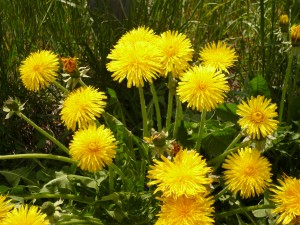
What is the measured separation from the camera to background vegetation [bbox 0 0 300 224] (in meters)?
1.93

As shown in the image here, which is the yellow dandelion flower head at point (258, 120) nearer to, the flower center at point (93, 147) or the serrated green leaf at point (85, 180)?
the flower center at point (93, 147)

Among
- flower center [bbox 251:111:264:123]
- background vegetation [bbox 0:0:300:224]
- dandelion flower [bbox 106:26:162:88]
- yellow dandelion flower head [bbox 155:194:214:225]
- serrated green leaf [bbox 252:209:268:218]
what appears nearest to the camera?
yellow dandelion flower head [bbox 155:194:214:225]

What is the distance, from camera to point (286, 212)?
1.42 metres

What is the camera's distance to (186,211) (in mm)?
1371

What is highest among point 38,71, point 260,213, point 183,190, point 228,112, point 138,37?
point 138,37

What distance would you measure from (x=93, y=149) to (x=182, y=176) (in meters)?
0.26

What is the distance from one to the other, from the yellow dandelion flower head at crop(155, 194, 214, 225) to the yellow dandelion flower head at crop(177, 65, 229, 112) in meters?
0.26

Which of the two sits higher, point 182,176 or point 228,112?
point 228,112

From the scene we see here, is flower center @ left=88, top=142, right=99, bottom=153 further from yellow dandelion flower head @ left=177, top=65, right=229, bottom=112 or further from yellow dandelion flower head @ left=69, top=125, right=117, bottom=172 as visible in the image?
yellow dandelion flower head @ left=177, top=65, right=229, bottom=112

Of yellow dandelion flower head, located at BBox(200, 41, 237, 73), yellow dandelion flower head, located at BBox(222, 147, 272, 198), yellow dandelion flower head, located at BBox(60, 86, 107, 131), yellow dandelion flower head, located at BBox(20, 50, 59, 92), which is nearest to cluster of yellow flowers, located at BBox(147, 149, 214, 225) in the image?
yellow dandelion flower head, located at BBox(222, 147, 272, 198)

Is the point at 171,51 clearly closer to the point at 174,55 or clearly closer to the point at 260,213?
the point at 174,55

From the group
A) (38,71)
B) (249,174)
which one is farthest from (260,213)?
(38,71)

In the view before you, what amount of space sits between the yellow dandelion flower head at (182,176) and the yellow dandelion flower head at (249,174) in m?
0.11

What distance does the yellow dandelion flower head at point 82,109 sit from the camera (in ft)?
5.08
